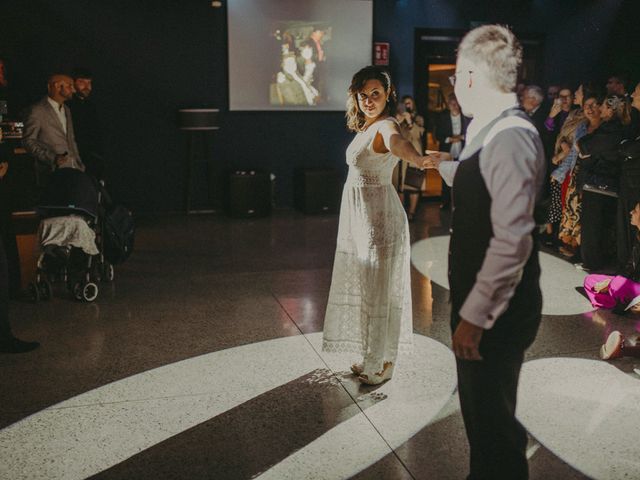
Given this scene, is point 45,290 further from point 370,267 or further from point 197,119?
point 197,119

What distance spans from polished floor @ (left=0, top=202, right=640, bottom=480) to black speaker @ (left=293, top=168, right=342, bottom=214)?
342 cm

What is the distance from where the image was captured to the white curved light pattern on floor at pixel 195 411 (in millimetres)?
2605

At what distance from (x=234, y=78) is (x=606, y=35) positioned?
19.3 ft

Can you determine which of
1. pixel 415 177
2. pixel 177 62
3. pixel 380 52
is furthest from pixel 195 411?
pixel 380 52

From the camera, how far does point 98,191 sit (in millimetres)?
4988

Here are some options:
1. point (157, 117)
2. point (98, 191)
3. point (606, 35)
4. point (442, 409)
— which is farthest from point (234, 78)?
point (442, 409)

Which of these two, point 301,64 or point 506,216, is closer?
point 506,216

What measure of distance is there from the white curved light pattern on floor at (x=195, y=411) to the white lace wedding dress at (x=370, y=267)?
272 mm

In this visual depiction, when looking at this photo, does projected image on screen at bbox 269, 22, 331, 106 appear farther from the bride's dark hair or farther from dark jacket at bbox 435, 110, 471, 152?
the bride's dark hair

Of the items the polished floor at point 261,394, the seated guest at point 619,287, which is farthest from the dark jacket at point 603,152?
the polished floor at point 261,394

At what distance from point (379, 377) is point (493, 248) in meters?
1.77

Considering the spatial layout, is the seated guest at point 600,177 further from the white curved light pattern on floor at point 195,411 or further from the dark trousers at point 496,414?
the dark trousers at point 496,414

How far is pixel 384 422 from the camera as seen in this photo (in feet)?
9.55

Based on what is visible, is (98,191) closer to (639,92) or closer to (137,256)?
(137,256)
